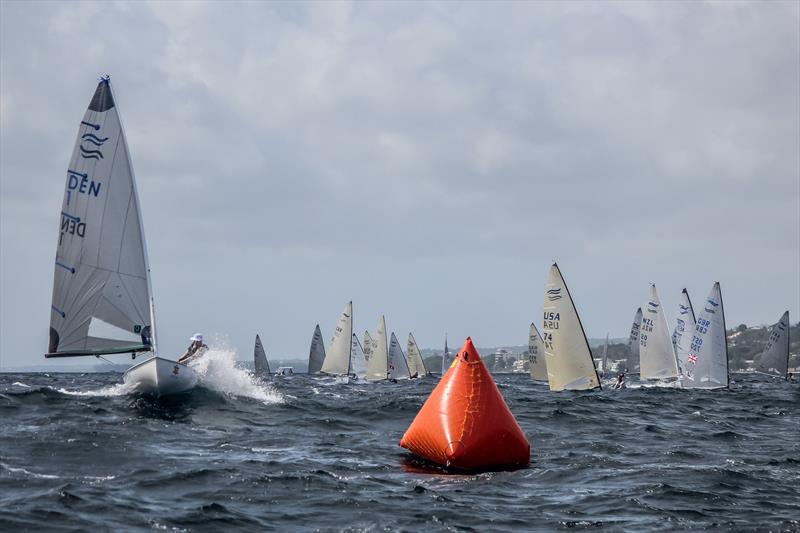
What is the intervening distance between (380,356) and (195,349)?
51.1 meters

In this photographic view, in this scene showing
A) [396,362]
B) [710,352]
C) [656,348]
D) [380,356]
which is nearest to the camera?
[710,352]

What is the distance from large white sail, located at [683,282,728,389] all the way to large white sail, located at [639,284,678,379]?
7.96m

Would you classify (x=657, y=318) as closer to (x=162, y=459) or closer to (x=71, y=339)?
(x=71, y=339)

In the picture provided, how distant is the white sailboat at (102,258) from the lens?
22.5 metres

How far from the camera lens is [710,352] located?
4750 centimetres

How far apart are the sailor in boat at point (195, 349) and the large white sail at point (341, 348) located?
5542 centimetres

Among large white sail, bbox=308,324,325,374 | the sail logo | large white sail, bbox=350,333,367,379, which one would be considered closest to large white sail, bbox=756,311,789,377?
large white sail, bbox=350,333,367,379

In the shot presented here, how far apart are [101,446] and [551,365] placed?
82.6 feet

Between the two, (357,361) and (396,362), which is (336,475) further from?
(357,361)

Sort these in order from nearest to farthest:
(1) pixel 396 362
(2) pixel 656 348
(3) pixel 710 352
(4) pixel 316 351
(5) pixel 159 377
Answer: (5) pixel 159 377
(3) pixel 710 352
(2) pixel 656 348
(1) pixel 396 362
(4) pixel 316 351

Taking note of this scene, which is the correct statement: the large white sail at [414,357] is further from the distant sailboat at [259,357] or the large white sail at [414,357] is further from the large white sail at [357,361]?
the distant sailboat at [259,357]

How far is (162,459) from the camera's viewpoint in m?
15.2

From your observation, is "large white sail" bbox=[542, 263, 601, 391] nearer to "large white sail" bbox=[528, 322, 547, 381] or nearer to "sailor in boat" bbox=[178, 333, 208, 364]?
"sailor in boat" bbox=[178, 333, 208, 364]

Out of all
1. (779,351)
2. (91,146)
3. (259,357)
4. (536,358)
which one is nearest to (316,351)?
(259,357)
